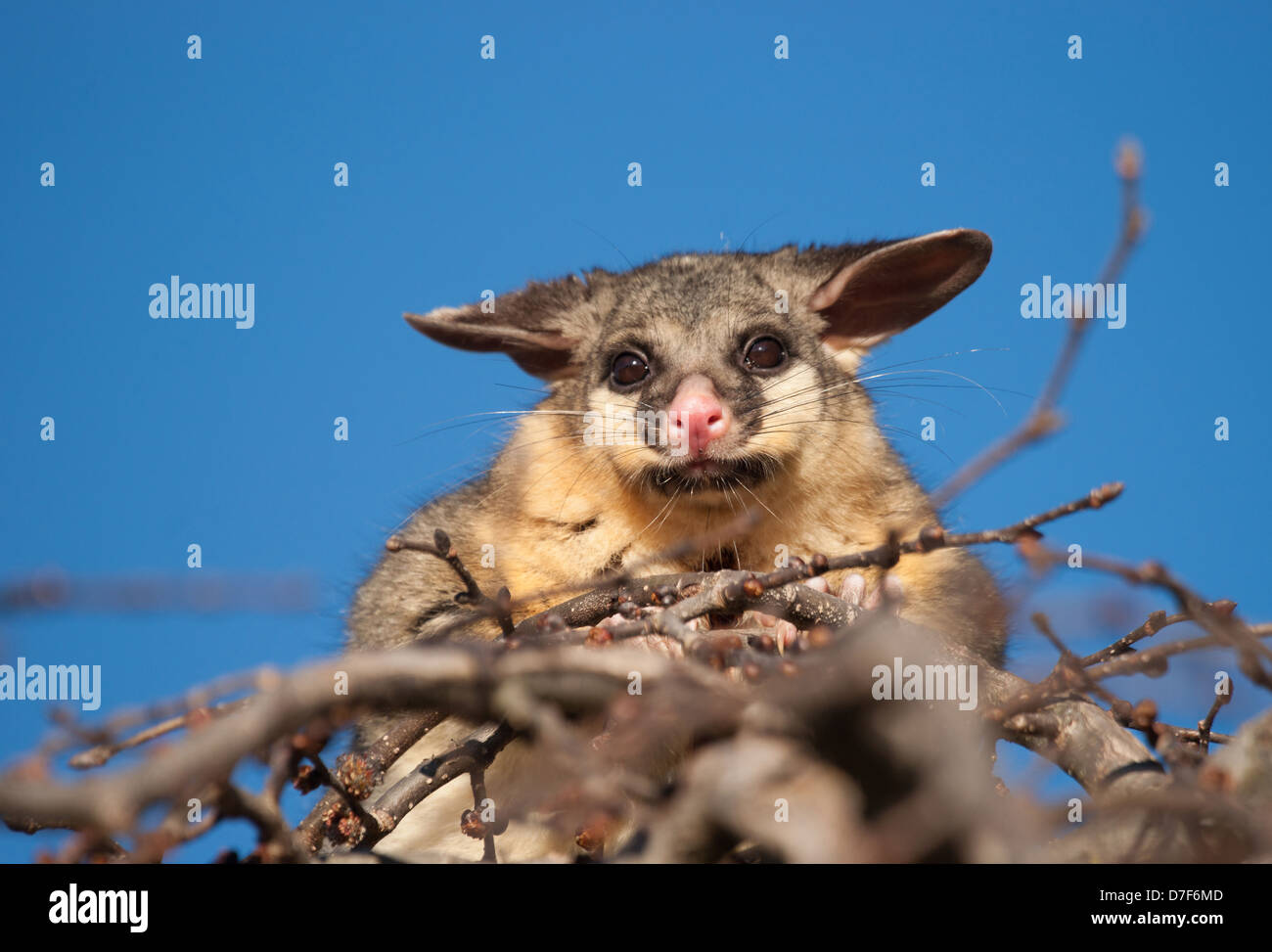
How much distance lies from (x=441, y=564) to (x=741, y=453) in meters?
1.46

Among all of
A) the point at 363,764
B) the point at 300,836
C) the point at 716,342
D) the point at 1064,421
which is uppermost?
the point at 716,342

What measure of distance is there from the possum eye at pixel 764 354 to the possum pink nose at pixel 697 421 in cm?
66

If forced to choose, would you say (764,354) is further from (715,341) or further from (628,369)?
(628,369)

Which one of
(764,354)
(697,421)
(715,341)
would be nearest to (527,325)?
A: (715,341)

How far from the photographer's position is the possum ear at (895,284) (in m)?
5.76

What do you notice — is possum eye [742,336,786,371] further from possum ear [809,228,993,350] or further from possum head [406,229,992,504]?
possum ear [809,228,993,350]

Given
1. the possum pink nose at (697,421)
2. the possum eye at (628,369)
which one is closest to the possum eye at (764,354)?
the possum eye at (628,369)

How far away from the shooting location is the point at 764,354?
232 inches

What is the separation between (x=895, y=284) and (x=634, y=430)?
171 cm

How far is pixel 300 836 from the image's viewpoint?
3.21 m
